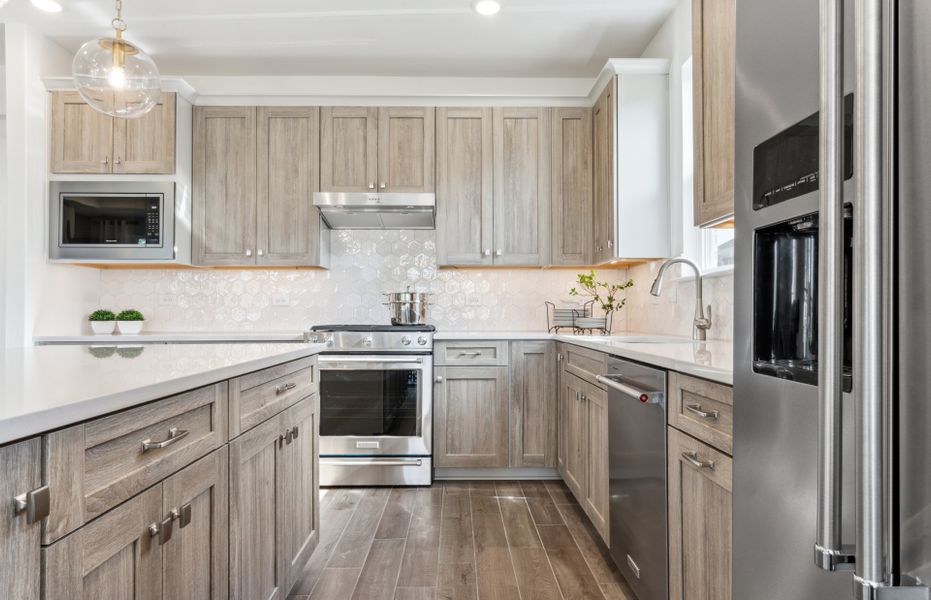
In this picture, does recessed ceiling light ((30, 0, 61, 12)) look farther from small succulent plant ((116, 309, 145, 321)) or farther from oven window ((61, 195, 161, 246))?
small succulent plant ((116, 309, 145, 321))

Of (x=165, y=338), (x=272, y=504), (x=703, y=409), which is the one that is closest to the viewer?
(x=703, y=409)

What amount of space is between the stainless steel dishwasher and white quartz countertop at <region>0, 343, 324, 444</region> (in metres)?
1.17

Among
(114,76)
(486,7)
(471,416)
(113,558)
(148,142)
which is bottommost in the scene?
(471,416)

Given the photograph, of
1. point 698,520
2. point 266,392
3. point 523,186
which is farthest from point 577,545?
point 523,186

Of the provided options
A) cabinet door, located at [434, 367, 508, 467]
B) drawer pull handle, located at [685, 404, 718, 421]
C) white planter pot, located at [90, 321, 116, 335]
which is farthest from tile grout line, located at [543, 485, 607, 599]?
white planter pot, located at [90, 321, 116, 335]

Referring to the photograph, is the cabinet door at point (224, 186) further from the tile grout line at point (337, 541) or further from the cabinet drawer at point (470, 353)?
the tile grout line at point (337, 541)

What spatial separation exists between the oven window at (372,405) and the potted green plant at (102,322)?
1.61m

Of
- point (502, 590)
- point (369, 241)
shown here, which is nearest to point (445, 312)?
point (369, 241)

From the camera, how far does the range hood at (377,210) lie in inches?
138

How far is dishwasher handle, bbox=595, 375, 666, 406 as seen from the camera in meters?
1.61

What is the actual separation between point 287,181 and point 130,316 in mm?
1421

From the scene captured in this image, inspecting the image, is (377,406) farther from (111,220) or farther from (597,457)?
(111,220)

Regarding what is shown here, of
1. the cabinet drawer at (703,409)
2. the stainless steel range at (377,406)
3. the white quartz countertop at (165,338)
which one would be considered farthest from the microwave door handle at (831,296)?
the white quartz countertop at (165,338)

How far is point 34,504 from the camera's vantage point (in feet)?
2.20
